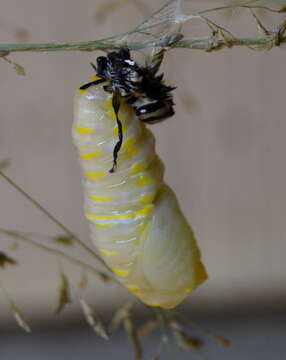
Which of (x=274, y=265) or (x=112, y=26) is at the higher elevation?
(x=112, y=26)

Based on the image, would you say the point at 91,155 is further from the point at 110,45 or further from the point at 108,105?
the point at 110,45

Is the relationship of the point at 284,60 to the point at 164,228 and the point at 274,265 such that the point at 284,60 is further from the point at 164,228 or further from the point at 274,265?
the point at 164,228

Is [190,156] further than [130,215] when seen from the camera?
Yes

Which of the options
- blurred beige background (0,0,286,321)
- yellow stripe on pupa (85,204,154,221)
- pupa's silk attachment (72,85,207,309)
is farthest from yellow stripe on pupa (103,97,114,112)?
blurred beige background (0,0,286,321)

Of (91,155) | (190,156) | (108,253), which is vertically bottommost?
(190,156)

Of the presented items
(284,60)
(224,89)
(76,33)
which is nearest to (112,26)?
(76,33)

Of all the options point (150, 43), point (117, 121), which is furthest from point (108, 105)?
point (150, 43)
